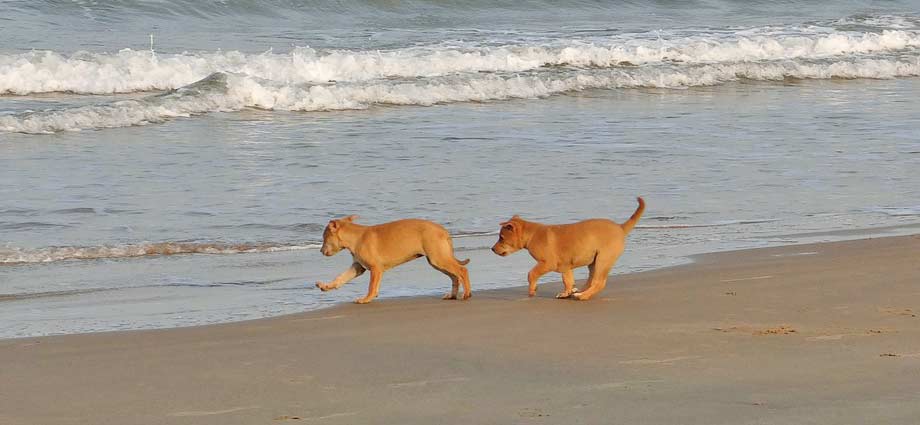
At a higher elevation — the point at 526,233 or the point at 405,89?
the point at 526,233

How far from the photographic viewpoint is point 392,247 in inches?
282

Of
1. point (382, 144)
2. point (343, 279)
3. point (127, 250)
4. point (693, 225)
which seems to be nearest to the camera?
point (343, 279)

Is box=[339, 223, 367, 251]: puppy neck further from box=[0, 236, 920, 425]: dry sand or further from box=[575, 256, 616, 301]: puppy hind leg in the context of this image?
box=[575, 256, 616, 301]: puppy hind leg

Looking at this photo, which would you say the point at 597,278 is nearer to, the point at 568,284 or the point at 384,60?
the point at 568,284

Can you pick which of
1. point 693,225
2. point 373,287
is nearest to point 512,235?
point 373,287

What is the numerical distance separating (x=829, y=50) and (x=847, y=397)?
23176 millimetres

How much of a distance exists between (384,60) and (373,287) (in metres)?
15.2

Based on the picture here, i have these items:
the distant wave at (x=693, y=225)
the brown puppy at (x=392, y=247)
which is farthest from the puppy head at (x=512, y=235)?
the distant wave at (x=693, y=225)

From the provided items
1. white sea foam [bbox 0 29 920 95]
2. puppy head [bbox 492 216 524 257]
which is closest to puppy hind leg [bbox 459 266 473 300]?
puppy head [bbox 492 216 524 257]

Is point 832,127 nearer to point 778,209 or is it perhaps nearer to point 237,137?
point 778,209

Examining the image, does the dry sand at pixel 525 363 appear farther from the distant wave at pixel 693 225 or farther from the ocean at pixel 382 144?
the distant wave at pixel 693 225

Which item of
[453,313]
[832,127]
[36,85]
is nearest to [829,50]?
[832,127]

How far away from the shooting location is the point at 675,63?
24078mm

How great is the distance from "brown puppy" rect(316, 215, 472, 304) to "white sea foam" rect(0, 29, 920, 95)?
40.9 ft
